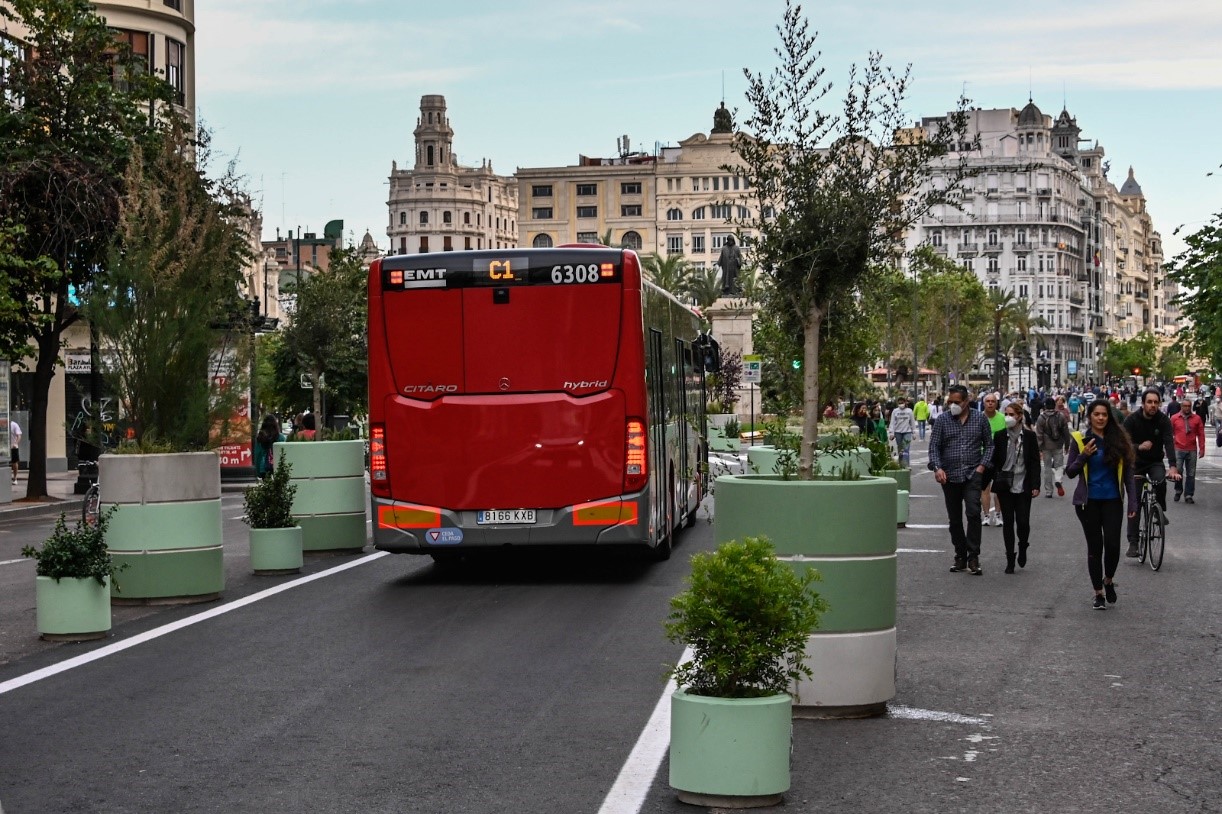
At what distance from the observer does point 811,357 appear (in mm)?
12352

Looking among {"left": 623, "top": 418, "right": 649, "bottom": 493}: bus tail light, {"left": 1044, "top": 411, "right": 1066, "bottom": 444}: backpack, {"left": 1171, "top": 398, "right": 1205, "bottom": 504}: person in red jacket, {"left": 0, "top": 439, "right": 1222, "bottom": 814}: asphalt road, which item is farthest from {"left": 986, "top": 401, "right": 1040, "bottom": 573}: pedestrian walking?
{"left": 1044, "top": 411, "right": 1066, "bottom": 444}: backpack

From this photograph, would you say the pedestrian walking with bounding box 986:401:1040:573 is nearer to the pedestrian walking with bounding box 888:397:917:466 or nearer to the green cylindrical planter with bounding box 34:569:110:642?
the green cylindrical planter with bounding box 34:569:110:642

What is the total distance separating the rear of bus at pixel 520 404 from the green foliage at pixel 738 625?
888cm

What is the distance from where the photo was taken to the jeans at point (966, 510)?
1797 centimetres

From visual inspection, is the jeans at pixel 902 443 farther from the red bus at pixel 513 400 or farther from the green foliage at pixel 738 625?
the green foliage at pixel 738 625

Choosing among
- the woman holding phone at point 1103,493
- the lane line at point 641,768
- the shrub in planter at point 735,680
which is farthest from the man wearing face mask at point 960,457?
the shrub in planter at point 735,680

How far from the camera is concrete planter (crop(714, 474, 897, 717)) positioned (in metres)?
9.41

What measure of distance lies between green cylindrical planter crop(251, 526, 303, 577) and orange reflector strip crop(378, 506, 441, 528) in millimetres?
1751

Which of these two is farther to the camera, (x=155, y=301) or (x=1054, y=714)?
(x=155, y=301)

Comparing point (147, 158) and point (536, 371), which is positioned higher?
point (147, 158)

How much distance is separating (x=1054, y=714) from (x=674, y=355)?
11.2m

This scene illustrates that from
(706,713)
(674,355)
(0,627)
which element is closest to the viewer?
(706,713)

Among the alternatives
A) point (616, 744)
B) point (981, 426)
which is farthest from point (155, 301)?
point (616, 744)

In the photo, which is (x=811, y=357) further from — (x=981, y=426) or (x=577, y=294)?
(x=981, y=426)
